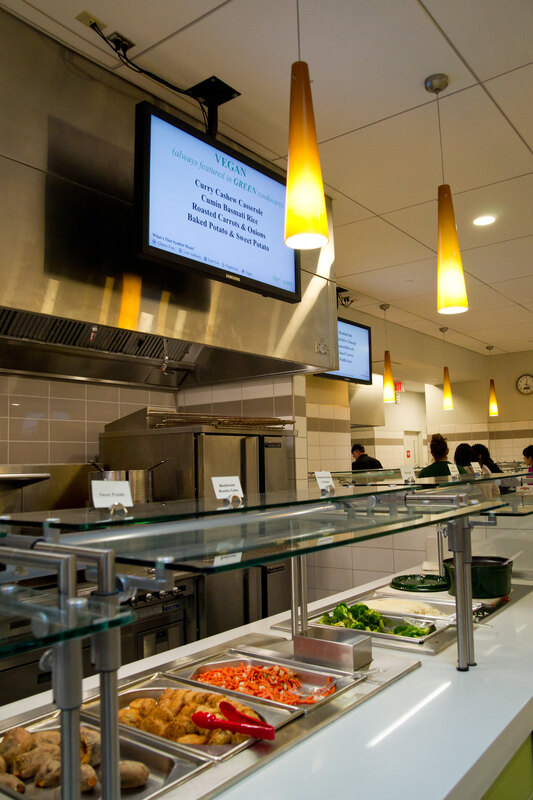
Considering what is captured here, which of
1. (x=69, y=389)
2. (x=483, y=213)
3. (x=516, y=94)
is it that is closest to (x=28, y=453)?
(x=69, y=389)

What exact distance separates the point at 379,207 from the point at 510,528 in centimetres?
238

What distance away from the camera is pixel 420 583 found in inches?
106

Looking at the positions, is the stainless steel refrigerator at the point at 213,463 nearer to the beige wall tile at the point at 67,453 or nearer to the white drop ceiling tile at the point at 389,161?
the beige wall tile at the point at 67,453

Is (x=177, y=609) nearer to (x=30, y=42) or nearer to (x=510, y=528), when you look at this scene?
(x=510, y=528)

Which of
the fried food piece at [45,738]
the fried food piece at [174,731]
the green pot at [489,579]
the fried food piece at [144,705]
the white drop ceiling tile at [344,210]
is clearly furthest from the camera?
the white drop ceiling tile at [344,210]

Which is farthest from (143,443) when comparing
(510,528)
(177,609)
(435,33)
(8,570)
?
(8,570)

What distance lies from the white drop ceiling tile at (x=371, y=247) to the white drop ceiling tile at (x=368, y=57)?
1413 mm

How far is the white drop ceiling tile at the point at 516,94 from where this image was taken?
2.94 m

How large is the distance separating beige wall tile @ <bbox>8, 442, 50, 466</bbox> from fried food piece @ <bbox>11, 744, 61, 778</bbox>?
241cm

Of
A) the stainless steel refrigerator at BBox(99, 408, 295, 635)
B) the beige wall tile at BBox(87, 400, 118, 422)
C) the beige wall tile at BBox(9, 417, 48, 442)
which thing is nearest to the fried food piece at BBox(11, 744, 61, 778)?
the stainless steel refrigerator at BBox(99, 408, 295, 635)

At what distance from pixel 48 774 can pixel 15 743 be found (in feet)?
0.41

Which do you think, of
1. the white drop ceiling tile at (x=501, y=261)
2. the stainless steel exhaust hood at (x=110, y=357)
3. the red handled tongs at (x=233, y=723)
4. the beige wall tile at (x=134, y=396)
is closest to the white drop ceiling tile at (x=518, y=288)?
the white drop ceiling tile at (x=501, y=261)

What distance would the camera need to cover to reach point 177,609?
332 centimetres

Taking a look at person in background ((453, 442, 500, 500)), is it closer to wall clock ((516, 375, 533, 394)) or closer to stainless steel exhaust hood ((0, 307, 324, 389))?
stainless steel exhaust hood ((0, 307, 324, 389))
